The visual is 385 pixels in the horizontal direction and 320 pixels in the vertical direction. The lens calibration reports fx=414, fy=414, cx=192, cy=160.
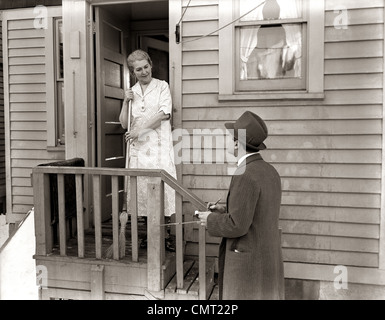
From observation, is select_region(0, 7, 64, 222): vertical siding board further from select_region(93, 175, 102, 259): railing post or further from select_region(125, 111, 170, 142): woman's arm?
select_region(93, 175, 102, 259): railing post

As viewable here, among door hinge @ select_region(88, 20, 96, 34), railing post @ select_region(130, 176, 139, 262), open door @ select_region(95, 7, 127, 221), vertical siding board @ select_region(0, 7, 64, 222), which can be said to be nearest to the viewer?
railing post @ select_region(130, 176, 139, 262)

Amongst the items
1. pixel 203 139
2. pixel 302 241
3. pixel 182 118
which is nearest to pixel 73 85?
pixel 182 118

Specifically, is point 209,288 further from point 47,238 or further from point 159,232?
point 47,238

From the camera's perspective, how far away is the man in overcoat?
84.8 inches

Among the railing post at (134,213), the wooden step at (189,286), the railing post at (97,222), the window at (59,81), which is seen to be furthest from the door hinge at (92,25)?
the wooden step at (189,286)

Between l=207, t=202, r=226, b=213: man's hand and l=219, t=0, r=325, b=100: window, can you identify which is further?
l=219, t=0, r=325, b=100: window

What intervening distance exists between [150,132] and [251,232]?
5.90 ft

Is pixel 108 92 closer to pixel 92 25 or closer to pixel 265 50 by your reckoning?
pixel 92 25

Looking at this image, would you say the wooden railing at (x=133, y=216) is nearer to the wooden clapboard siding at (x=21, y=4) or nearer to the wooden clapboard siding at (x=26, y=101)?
the wooden clapboard siding at (x=26, y=101)

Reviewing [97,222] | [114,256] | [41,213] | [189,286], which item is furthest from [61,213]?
[189,286]

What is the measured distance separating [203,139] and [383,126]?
1.65 meters

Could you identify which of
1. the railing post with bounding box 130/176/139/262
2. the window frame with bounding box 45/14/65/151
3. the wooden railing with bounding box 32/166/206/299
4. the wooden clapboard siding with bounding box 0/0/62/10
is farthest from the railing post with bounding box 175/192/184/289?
the wooden clapboard siding with bounding box 0/0/62/10

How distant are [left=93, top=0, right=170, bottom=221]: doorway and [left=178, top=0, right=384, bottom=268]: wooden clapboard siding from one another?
0.96 meters

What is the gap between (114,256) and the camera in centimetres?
333
